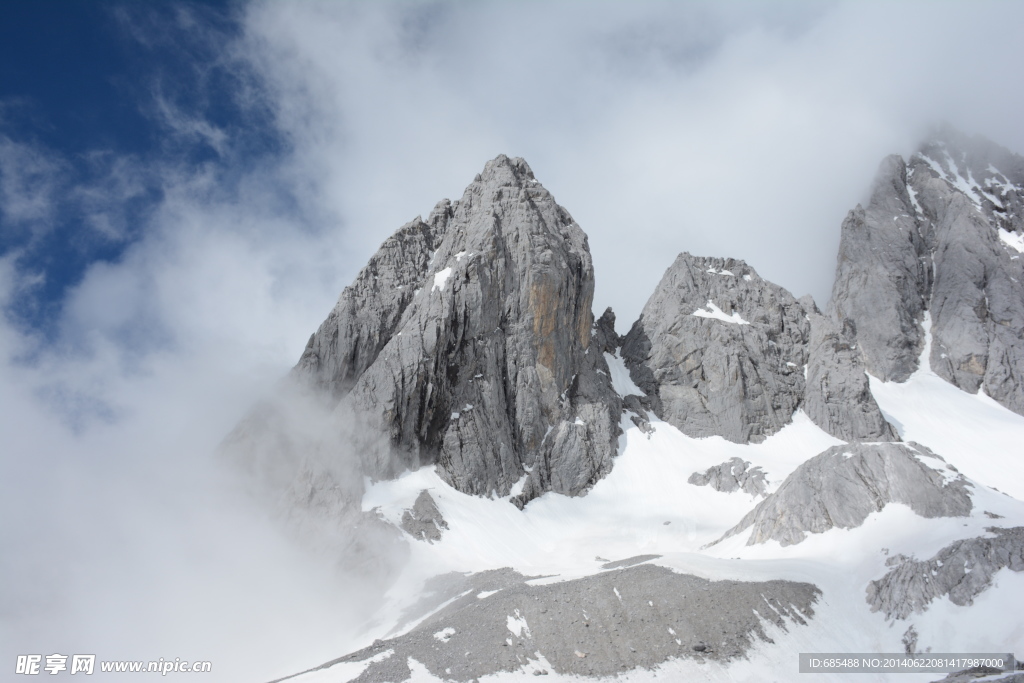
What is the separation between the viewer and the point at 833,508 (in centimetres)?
4191

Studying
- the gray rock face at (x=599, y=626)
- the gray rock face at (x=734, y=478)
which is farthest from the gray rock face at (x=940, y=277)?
the gray rock face at (x=599, y=626)

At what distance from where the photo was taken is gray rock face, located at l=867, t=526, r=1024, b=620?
104 ft

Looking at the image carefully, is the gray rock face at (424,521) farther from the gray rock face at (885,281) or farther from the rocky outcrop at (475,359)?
the gray rock face at (885,281)

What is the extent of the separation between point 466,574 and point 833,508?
25324 millimetres

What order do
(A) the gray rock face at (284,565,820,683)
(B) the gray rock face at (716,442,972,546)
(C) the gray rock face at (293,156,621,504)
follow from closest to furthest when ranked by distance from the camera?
(A) the gray rock face at (284,565,820,683), (B) the gray rock face at (716,442,972,546), (C) the gray rock face at (293,156,621,504)

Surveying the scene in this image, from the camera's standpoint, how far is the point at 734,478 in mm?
66562

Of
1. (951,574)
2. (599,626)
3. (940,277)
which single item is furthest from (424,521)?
(940,277)

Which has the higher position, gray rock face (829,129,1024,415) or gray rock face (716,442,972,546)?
gray rock face (829,129,1024,415)

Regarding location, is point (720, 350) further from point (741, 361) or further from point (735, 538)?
point (735, 538)

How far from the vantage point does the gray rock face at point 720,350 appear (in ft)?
265

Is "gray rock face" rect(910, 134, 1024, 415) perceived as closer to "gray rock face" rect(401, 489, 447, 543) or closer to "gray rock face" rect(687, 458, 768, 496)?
"gray rock face" rect(687, 458, 768, 496)

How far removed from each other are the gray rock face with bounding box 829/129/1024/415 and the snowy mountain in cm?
37

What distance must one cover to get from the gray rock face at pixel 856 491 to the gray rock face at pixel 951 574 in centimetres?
424

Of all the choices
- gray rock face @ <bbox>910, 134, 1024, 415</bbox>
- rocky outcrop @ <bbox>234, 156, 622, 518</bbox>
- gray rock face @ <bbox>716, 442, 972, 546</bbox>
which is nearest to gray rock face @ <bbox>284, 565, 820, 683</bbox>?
gray rock face @ <bbox>716, 442, 972, 546</bbox>
